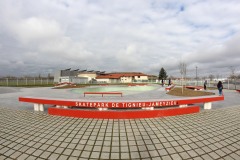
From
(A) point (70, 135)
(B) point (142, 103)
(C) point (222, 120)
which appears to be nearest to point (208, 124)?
(C) point (222, 120)

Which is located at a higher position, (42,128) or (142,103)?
(142,103)

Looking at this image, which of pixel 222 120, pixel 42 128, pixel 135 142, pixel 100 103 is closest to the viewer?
pixel 135 142

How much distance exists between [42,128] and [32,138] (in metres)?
0.76

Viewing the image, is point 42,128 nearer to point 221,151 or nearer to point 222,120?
point 221,151

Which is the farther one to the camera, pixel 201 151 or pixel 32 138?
pixel 32 138

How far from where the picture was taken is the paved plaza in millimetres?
2969

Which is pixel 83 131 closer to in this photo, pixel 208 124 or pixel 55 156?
pixel 55 156

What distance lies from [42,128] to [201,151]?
15.5 feet

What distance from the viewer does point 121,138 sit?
3734mm

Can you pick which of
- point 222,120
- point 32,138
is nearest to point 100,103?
point 32,138

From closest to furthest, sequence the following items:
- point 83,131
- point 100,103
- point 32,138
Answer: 1. point 32,138
2. point 83,131
3. point 100,103

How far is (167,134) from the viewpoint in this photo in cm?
397

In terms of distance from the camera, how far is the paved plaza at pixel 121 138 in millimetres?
2969

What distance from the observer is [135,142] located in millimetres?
3504
